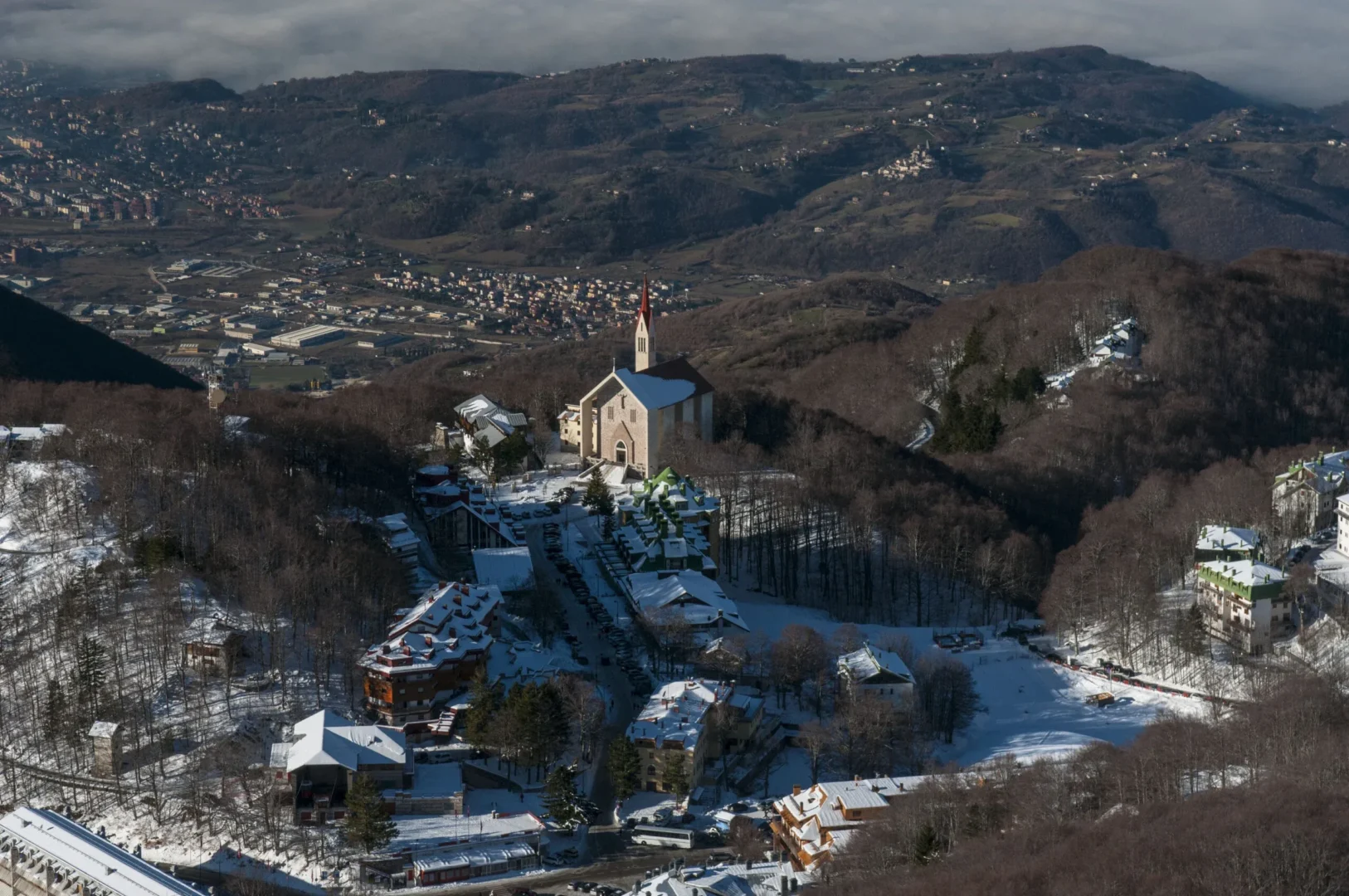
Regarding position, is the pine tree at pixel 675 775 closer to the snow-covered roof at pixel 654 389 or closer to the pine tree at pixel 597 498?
the pine tree at pixel 597 498

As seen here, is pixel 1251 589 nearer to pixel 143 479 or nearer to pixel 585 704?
pixel 585 704

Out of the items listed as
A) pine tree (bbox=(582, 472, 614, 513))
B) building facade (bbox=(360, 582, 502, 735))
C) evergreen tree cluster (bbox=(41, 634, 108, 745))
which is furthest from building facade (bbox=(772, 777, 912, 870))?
pine tree (bbox=(582, 472, 614, 513))

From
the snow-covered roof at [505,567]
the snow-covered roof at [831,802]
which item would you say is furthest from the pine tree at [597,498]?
the snow-covered roof at [831,802]

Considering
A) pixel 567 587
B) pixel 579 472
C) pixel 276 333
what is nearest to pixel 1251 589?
pixel 567 587

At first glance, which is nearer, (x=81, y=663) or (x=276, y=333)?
(x=81, y=663)

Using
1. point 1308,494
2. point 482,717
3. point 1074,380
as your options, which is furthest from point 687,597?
point 1074,380

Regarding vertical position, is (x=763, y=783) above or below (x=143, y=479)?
below
